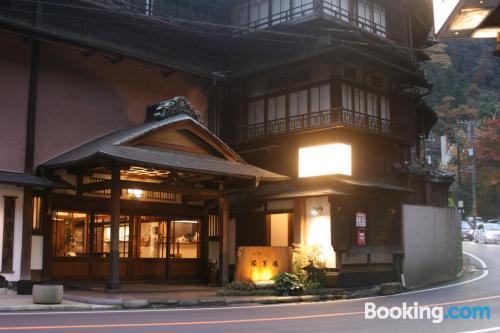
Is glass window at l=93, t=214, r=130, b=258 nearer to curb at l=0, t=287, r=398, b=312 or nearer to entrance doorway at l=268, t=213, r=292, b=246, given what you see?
curb at l=0, t=287, r=398, b=312

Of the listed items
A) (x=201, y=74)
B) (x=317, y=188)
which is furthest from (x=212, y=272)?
(x=201, y=74)

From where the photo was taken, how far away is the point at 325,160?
86.7 feet

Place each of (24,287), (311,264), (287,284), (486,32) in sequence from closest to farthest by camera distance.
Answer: (486,32) → (24,287) → (287,284) → (311,264)

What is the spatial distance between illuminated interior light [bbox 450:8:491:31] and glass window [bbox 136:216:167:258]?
23.1 metres

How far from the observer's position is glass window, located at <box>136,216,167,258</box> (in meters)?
26.3

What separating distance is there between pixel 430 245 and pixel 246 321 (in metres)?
18.7

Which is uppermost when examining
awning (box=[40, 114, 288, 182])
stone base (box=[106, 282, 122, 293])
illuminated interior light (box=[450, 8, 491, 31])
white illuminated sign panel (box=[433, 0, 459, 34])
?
awning (box=[40, 114, 288, 182])

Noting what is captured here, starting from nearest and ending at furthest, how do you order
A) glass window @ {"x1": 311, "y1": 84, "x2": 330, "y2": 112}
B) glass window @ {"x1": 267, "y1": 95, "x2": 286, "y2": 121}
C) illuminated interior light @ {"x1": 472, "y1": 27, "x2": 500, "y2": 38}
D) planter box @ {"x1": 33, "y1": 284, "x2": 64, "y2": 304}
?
illuminated interior light @ {"x1": 472, "y1": 27, "x2": 500, "y2": 38} < planter box @ {"x1": 33, "y1": 284, "x2": 64, "y2": 304} < glass window @ {"x1": 311, "y1": 84, "x2": 330, "y2": 112} < glass window @ {"x1": 267, "y1": 95, "x2": 286, "y2": 121}

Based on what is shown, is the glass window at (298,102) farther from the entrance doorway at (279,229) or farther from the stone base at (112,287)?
the stone base at (112,287)

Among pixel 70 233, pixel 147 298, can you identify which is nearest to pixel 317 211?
pixel 147 298

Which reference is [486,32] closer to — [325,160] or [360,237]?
[325,160]

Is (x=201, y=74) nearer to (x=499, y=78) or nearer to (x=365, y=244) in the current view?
(x=365, y=244)

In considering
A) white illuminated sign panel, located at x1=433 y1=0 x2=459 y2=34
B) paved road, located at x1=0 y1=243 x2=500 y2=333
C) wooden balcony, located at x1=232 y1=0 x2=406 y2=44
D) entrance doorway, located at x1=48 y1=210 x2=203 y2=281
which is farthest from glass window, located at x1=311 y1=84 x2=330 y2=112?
white illuminated sign panel, located at x1=433 y1=0 x2=459 y2=34

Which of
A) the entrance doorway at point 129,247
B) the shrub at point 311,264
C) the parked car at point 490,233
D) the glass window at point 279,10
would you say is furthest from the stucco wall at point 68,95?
the parked car at point 490,233
